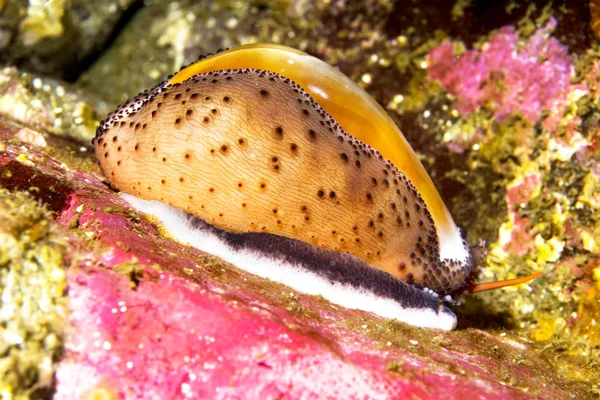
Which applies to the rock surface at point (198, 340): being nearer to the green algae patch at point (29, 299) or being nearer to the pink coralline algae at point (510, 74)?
the green algae patch at point (29, 299)

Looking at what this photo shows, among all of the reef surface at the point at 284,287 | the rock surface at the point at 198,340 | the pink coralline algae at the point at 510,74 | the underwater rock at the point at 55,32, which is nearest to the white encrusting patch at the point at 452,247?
the reef surface at the point at 284,287

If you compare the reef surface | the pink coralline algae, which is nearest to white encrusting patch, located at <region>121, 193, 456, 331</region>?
the reef surface

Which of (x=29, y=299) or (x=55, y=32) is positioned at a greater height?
(x=55, y=32)

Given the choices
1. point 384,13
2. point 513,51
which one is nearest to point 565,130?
point 513,51

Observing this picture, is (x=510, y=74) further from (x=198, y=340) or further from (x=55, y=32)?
(x=55, y=32)

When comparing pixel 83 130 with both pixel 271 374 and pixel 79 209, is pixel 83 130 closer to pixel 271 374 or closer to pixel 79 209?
pixel 79 209

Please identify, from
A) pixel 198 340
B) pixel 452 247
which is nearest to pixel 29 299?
pixel 198 340
